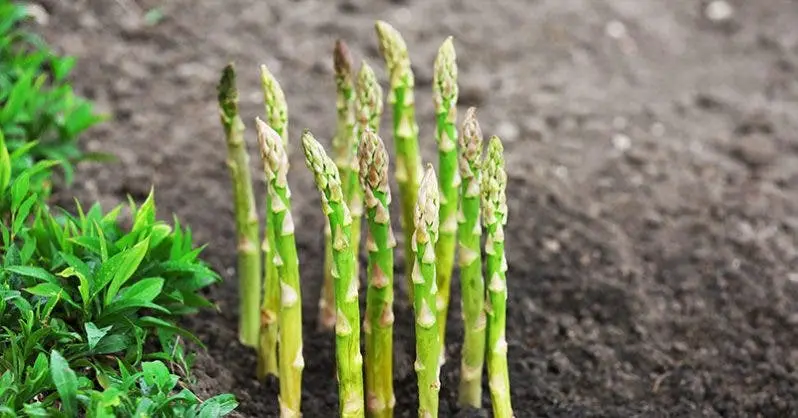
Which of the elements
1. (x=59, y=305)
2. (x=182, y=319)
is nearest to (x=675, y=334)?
(x=182, y=319)

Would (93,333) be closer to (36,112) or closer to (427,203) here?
(427,203)

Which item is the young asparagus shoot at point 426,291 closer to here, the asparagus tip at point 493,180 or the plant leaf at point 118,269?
the asparagus tip at point 493,180

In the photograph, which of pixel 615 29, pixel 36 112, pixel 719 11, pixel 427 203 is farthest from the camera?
pixel 719 11

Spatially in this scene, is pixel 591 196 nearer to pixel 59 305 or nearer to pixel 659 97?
pixel 659 97

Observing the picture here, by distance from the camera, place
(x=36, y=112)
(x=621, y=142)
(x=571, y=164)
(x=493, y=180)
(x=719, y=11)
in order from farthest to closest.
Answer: (x=719, y=11) < (x=621, y=142) < (x=571, y=164) < (x=36, y=112) < (x=493, y=180)

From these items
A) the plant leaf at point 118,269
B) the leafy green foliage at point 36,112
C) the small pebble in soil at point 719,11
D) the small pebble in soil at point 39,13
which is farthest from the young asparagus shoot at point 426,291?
the small pebble in soil at point 719,11

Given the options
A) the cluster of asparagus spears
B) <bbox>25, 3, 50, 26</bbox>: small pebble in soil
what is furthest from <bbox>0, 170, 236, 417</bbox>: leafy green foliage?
<bbox>25, 3, 50, 26</bbox>: small pebble in soil

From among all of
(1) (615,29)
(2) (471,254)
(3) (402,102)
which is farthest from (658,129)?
(2) (471,254)
